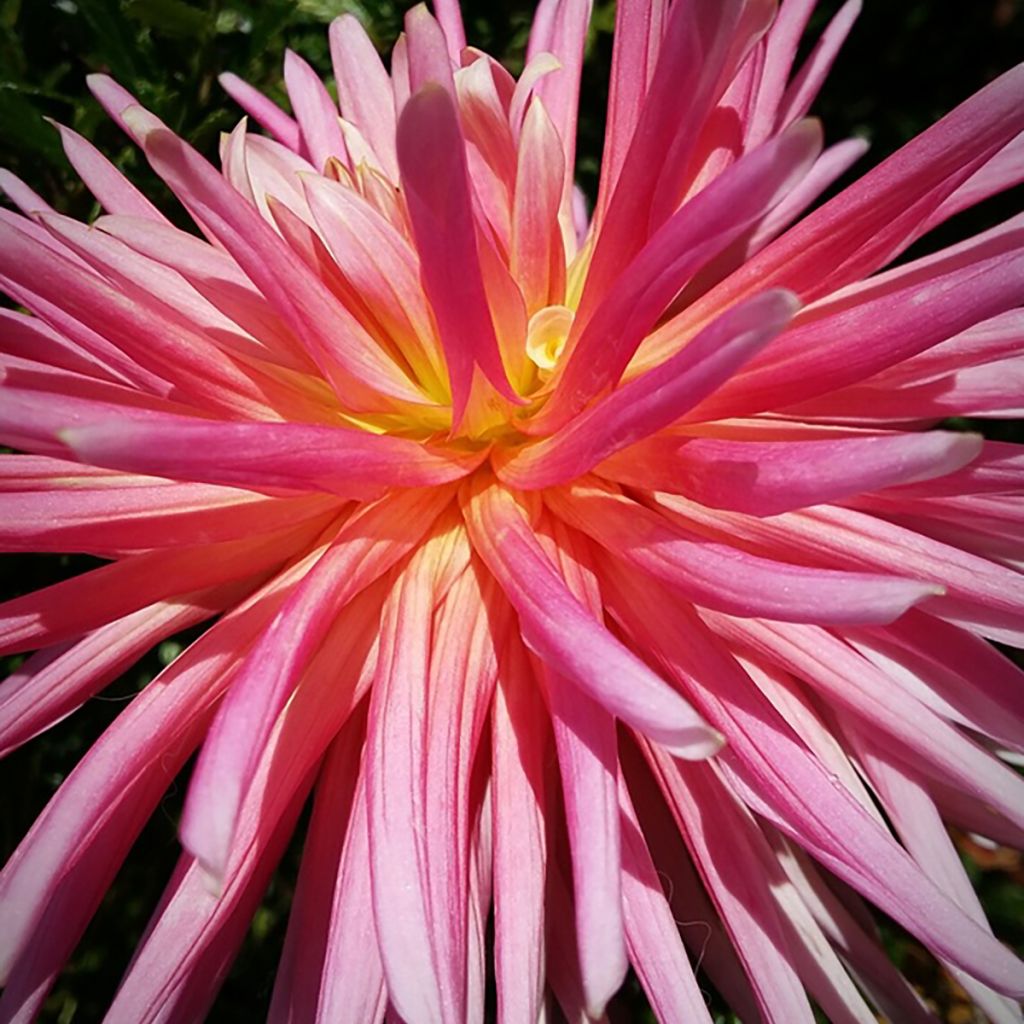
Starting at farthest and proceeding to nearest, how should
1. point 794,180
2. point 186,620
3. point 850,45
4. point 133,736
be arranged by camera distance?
point 850,45, point 186,620, point 133,736, point 794,180

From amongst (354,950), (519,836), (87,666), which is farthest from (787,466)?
(87,666)

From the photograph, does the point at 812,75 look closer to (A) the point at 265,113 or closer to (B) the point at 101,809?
(A) the point at 265,113

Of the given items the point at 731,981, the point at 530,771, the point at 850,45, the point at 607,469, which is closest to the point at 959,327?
the point at 607,469

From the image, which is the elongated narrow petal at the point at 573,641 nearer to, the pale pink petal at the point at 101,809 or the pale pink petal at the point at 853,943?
the pale pink petal at the point at 101,809

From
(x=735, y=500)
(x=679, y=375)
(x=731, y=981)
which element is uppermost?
(x=679, y=375)

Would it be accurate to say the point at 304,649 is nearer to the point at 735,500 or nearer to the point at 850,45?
the point at 735,500

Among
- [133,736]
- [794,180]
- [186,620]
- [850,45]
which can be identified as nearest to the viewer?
[794,180]

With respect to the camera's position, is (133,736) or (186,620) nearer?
(133,736)

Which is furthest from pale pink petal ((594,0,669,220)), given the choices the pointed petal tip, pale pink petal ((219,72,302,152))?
the pointed petal tip
